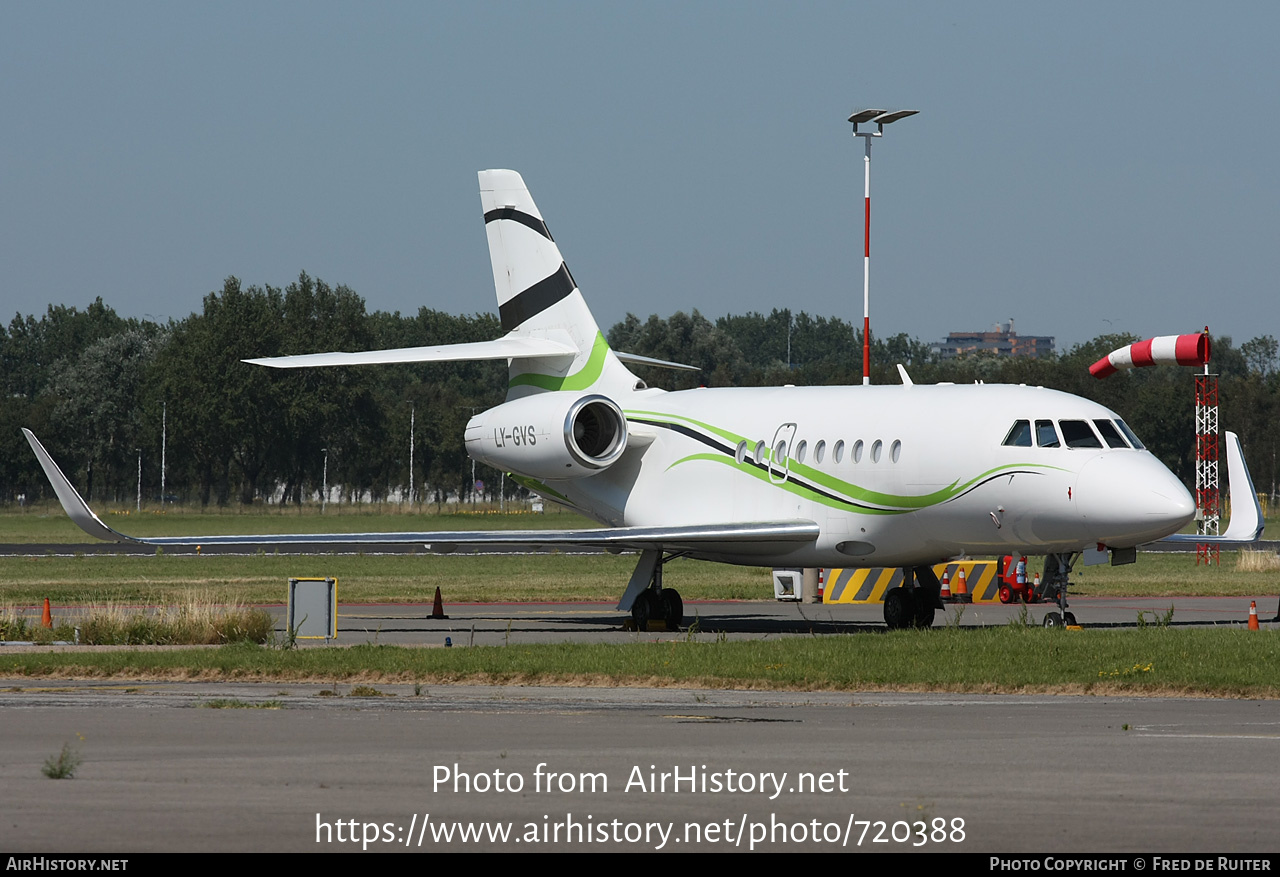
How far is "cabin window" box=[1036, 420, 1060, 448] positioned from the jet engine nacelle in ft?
26.0

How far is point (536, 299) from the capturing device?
104 feet

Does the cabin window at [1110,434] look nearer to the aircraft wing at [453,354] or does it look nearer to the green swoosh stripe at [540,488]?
the aircraft wing at [453,354]

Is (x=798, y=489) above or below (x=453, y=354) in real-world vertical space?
below

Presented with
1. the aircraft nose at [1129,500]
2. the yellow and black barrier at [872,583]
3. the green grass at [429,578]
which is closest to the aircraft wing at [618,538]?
the aircraft nose at [1129,500]

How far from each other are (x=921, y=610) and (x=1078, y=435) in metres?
3.74

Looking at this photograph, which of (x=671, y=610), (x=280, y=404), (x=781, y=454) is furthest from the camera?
(x=280, y=404)

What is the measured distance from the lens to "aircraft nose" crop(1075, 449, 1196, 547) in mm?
22172

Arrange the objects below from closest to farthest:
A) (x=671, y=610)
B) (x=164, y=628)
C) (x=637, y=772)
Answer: (x=637, y=772), (x=164, y=628), (x=671, y=610)

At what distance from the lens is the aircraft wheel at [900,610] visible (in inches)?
1018

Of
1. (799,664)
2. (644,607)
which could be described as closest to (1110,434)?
(799,664)

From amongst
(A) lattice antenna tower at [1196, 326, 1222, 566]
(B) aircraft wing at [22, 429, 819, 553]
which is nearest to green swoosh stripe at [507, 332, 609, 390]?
(B) aircraft wing at [22, 429, 819, 553]

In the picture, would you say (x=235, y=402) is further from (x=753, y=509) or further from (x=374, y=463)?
(x=753, y=509)

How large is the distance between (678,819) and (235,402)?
356 feet

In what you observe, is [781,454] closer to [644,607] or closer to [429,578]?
[644,607]
